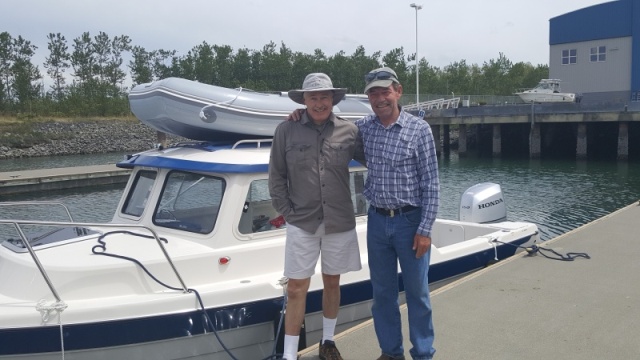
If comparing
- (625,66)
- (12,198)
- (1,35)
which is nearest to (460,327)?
(12,198)

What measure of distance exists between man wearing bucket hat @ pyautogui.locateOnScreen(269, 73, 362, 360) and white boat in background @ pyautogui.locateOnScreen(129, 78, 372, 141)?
159 cm

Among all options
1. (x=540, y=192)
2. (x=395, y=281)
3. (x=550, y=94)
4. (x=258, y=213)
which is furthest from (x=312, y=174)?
(x=550, y=94)

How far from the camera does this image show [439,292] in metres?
5.23

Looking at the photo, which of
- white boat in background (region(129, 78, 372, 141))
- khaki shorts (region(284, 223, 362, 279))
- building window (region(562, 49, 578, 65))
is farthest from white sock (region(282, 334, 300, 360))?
building window (region(562, 49, 578, 65))

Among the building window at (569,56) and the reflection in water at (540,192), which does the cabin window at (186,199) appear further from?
the building window at (569,56)

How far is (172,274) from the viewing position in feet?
14.7

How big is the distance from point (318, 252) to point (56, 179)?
18.4m

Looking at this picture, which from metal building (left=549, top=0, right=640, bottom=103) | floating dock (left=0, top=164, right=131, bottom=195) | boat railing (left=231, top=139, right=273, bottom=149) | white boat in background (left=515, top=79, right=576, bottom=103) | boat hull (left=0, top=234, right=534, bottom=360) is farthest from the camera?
white boat in background (left=515, top=79, right=576, bottom=103)

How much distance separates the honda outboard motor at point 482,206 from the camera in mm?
7812

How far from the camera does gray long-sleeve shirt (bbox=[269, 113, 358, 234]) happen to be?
3547 millimetres

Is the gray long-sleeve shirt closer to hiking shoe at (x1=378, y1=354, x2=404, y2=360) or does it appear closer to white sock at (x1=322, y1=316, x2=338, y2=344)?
white sock at (x1=322, y1=316, x2=338, y2=344)

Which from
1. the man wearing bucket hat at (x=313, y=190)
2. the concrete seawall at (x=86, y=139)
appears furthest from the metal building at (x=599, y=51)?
the man wearing bucket hat at (x=313, y=190)

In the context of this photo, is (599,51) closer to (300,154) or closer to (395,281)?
(395,281)

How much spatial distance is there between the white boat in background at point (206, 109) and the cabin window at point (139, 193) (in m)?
0.47
